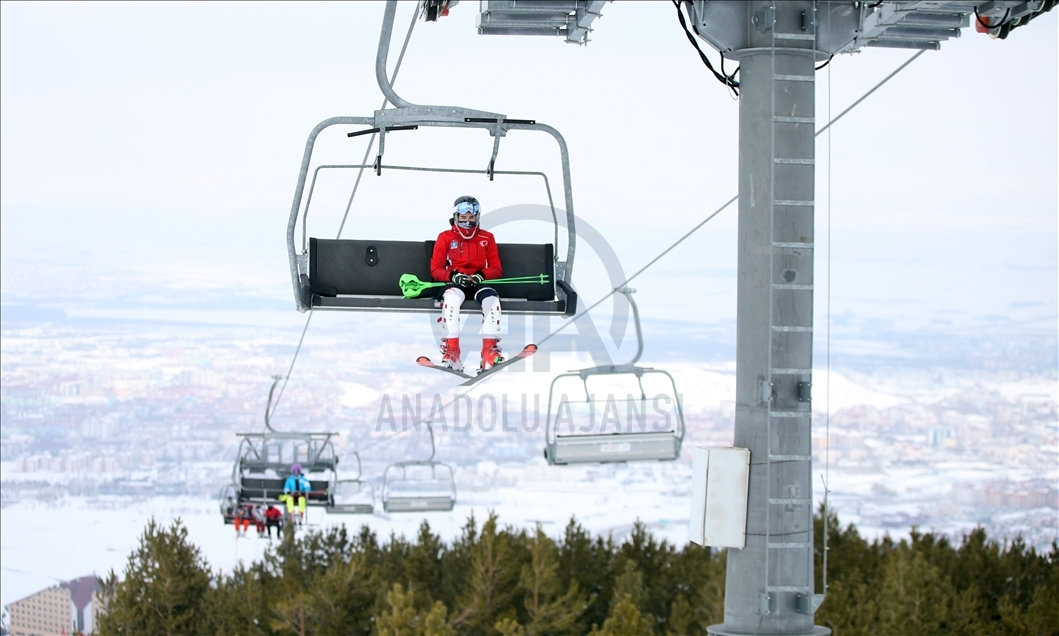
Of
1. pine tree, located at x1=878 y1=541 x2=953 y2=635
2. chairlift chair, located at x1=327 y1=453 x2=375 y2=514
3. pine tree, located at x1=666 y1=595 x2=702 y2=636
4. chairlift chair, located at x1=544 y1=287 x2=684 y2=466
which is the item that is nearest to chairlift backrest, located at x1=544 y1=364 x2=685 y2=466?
chairlift chair, located at x1=544 y1=287 x2=684 y2=466

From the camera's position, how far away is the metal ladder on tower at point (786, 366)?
810 cm

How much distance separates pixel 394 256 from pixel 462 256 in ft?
1.79

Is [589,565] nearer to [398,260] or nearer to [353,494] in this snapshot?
[353,494]

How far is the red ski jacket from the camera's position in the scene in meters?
9.90

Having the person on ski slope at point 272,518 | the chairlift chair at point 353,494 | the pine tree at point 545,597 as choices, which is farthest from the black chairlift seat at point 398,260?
the pine tree at point 545,597

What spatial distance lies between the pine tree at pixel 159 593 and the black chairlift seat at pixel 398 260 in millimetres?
19238

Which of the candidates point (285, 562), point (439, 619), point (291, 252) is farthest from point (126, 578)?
point (291, 252)

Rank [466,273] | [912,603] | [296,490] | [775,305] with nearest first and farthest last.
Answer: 1. [775,305]
2. [466,273]
3. [296,490]
4. [912,603]

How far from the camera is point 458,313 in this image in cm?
948

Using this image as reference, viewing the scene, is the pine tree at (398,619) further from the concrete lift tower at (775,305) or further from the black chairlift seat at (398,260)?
the concrete lift tower at (775,305)

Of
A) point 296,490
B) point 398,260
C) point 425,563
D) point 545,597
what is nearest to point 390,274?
point 398,260

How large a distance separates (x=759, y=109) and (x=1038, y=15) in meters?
2.49

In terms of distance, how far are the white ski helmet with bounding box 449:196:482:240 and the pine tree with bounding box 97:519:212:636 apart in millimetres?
19485

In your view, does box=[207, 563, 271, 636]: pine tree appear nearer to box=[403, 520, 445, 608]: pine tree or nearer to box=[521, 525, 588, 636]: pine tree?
box=[403, 520, 445, 608]: pine tree
